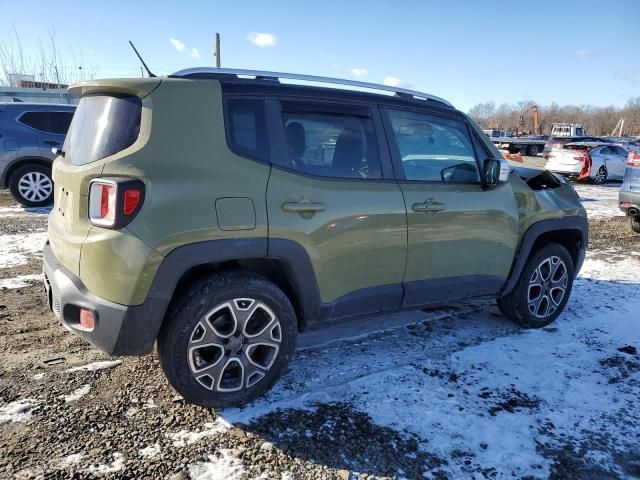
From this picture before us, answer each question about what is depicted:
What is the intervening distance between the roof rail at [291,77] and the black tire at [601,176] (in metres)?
15.2

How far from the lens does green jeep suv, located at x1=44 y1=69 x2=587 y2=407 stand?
242 centimetres

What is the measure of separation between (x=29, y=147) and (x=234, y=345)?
292 inches

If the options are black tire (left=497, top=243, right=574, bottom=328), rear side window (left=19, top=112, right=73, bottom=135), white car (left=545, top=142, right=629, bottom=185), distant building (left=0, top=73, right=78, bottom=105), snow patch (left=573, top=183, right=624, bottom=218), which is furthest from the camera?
distant building (left=0, top=73, right=78, bottom=105)

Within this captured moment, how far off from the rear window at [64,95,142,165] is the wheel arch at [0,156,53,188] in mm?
6476

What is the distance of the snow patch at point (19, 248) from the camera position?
17.7 ft

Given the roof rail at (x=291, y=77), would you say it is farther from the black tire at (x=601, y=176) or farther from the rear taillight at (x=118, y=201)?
the black tire at (x=601, y=176)

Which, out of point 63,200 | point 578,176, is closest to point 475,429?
point 63,200

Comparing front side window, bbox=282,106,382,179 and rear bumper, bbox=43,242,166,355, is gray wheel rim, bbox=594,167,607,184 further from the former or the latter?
rear bumper, bbox=43,242,166,355

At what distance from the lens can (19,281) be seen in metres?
4.80

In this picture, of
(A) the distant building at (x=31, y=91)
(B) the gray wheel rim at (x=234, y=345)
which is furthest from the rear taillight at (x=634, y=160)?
(A) the distant building at (x=31, y=91)

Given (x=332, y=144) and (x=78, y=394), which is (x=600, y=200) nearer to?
(x=332, y=144)

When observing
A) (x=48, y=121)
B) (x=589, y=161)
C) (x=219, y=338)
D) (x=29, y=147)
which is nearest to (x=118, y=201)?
(x=219, y=338)

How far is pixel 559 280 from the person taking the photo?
4.27 metres

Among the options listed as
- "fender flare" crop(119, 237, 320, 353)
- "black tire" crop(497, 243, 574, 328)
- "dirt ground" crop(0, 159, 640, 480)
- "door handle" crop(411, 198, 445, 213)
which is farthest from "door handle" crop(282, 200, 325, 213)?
"black tire" crop(497, 243, 574, 328)
